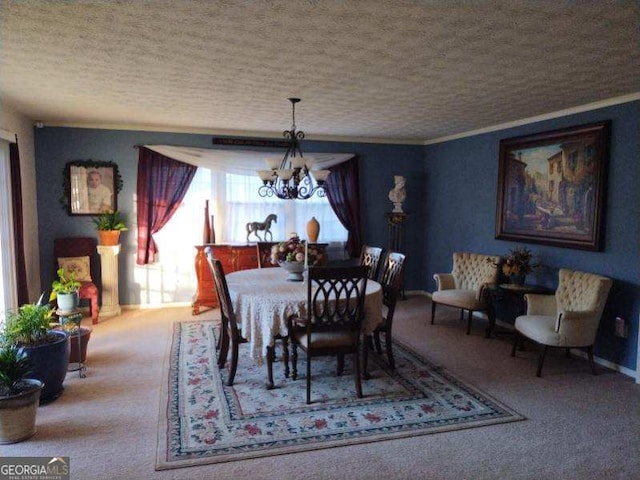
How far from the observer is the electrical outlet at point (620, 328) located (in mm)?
3727

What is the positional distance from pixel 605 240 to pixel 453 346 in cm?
169

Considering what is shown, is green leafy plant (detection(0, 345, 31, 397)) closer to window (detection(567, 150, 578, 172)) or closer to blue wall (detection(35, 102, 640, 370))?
blue wall (detection(35, 102, 640, 370))

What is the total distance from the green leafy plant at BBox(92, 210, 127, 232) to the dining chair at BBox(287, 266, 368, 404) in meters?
3.10

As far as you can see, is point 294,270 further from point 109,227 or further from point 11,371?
point 109,227

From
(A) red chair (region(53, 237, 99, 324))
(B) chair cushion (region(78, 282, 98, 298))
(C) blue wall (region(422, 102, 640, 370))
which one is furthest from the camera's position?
(A) red chair (region(53, 237, 99, 324))

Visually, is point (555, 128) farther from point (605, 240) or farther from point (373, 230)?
point (373, 230)

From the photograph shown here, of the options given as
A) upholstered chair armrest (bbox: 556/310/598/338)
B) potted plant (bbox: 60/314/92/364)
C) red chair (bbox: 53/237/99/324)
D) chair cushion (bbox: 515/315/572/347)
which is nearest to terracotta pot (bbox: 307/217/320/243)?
red chair (bbox: 53/237/99/324)

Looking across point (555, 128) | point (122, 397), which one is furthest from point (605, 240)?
point (122, 397)

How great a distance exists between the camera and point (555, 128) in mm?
4398

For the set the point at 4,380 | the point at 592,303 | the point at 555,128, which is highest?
the point at 555,128

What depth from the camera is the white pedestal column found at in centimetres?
524

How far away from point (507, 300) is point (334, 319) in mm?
2792

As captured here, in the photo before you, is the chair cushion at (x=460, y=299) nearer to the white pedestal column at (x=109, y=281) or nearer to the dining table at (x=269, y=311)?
the dining table at (x=269, y=311)

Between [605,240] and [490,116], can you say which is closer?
[605,240]
